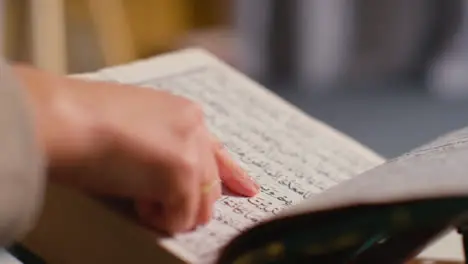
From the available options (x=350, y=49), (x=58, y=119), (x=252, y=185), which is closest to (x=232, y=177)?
(x=252, y=185)

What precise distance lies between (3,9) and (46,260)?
1.11 meters

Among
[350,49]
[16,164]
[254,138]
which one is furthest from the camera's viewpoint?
[350,49]

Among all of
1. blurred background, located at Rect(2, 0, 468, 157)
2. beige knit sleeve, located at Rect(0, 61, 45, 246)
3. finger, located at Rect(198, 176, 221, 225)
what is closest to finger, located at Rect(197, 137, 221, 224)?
finger, located at Rect(198, 176, 221, 225)

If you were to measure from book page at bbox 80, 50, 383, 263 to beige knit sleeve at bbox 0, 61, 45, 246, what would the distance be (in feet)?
0.35

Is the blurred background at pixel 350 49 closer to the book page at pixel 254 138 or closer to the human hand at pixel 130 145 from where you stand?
the book page at pixel 254 138

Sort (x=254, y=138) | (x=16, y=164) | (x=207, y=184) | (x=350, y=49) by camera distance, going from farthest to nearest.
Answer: (x=350, y=49) → (x=254, y=138) → (x=207, y=184) → (x=16, y=164)

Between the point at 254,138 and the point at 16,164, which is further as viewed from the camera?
the point at 254,138

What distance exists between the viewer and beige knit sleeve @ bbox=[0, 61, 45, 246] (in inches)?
12.4

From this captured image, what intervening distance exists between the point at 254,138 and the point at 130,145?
0.66 ft

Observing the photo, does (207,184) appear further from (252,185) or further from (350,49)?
(350,49)

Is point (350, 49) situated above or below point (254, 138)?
below

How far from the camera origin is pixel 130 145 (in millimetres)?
371

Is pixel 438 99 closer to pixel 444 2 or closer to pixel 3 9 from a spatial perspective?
pixel 444 2

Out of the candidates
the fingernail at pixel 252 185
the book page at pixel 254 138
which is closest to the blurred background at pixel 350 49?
the book page at pixel 254 138
